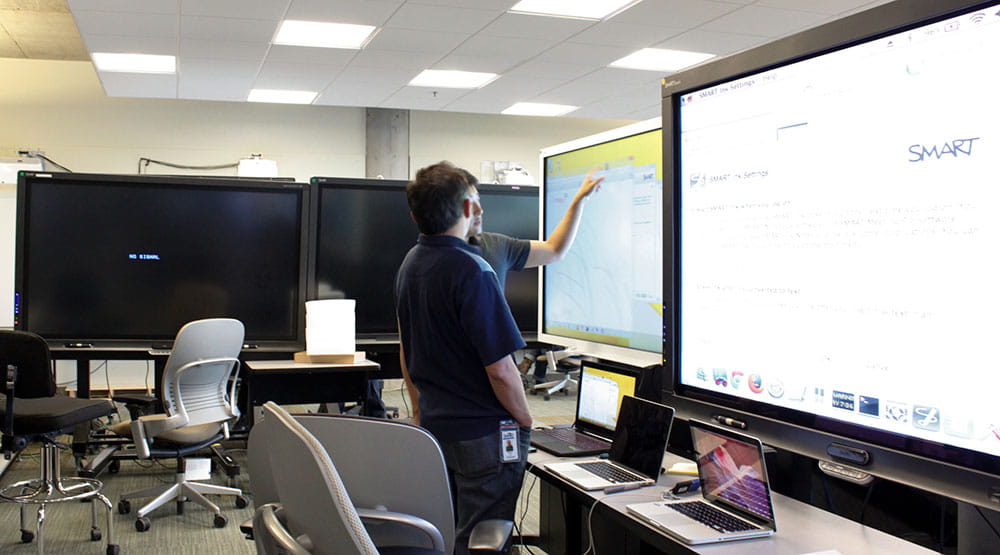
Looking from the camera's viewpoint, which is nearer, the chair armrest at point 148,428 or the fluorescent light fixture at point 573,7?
the chair armrest at point 148,428

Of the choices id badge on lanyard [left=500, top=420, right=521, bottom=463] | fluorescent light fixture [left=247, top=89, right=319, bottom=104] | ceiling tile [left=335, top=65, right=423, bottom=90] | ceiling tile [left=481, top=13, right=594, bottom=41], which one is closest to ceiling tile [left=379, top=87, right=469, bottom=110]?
ceiling tile [left=335, top=65, right=423, bottom=90]

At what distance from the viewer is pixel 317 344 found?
11.1 ft

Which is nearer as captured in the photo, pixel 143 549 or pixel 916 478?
pixel 916 478

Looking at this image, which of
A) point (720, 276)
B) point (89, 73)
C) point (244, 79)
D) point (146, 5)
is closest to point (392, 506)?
point (720, 276)

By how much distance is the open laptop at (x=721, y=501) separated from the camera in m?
1.29

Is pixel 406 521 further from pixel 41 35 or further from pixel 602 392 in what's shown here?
pixel 41 35

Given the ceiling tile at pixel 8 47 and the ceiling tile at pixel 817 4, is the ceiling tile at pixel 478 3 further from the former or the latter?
the ceiling tile at pixel 8 47

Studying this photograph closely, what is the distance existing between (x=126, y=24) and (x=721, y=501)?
5341mm

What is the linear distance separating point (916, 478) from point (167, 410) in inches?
121

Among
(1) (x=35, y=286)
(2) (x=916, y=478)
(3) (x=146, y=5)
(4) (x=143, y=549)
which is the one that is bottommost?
(4) (x=143, y=549)

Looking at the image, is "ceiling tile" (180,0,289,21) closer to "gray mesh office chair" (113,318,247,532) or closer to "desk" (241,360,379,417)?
"gray mesh office chair" (113,318,247,532)

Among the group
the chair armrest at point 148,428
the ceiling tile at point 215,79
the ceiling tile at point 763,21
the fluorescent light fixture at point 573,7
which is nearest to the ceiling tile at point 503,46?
the fluorescent light fixture at point 573,7

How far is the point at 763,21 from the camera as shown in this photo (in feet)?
17.6

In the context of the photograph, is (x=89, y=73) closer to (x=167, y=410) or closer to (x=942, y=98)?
(x=167, y=410)
